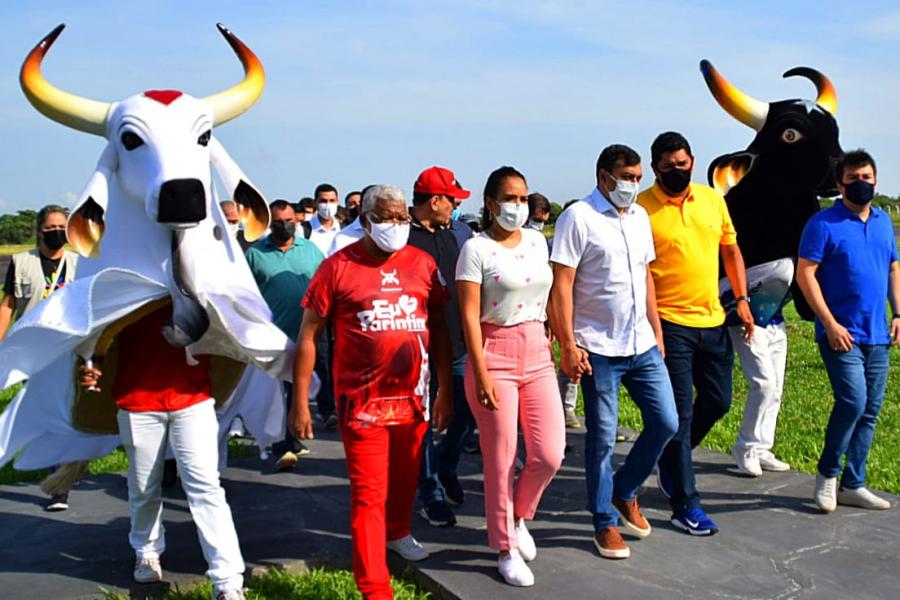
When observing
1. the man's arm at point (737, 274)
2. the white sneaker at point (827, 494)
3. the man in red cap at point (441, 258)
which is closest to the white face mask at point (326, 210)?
the man in red cap at point (441, 258)

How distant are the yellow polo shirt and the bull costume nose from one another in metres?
2.30

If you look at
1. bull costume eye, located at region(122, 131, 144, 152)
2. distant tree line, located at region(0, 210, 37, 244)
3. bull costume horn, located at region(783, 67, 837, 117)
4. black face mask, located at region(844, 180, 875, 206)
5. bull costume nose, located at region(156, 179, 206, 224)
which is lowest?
distant tree line, located at region(0, 210, 37, 244)

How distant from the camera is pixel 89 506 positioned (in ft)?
19.6

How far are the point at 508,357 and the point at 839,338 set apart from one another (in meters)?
1.94

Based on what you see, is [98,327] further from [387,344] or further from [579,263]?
[579,263]

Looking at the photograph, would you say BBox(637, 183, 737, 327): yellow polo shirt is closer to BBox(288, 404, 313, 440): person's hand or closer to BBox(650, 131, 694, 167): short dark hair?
BBox(650, 131, 694, 167): short dark hair

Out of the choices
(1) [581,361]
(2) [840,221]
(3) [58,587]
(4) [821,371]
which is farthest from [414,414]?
(4) [821,371]

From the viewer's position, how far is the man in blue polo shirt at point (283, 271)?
6.59 metres

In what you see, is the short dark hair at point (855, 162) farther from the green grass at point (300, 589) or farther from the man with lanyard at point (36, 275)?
the man with lanyard at point (36, 275)

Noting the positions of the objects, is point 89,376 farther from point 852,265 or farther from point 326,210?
point 326,210

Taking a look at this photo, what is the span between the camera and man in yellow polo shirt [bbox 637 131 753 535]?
5.09 metres

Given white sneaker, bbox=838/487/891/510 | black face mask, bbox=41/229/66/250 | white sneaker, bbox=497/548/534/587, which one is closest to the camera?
white sneaker, bbox=497/548/534/587

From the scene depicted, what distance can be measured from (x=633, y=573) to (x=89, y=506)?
10.9ft

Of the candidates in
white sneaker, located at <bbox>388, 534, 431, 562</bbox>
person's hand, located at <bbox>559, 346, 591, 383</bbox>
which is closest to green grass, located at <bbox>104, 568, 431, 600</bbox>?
white sneaker, located at <bbox>388, 534, 431, 562</bbox>
